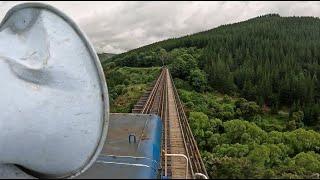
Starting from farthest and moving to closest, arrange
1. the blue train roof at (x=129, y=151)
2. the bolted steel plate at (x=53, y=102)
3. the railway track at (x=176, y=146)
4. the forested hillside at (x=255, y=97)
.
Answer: the forested hillside at (x=255, y=97) < the railway track at (x=176, y=146) < the blue train roof at (x=129, y=151) < the bolted steel plate at (x=53, y=102)

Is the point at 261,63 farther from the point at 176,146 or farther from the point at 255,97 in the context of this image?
the point at 176,146

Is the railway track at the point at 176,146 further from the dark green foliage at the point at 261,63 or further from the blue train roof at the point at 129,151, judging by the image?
the dark green foliage at the point at 261,63

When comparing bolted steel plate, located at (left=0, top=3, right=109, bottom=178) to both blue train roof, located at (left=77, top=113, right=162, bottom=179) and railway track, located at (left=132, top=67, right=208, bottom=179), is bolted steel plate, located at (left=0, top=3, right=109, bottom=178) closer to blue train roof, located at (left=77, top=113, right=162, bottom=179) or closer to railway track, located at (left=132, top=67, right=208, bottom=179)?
blue train roof, located at (left=77, top=113, right=162, bottom=179)

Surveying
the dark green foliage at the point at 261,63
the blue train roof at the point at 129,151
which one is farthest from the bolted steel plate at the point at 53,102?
the dark green foliage at the point at 261,63

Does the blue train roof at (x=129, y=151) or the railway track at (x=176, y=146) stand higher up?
the blue train roof at (x=129, y=151)

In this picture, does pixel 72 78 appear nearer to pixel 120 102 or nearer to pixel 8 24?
pixel 8 24

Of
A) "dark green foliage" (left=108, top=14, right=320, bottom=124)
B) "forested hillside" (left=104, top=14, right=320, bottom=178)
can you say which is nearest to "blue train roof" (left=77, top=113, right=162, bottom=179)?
"forested hillside" (left=104, top=14, right=320, bottom=178)

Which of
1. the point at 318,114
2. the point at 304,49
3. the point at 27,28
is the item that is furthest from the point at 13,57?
the point at 304,49
